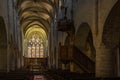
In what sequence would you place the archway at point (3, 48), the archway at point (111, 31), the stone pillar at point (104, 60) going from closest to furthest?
the archway at point (111, 31), the stone pillar at point (104, 60), the archway at point (3, 48)

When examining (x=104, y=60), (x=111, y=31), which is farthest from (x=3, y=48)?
(x=111, y=31)

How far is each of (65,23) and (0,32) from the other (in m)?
5.79

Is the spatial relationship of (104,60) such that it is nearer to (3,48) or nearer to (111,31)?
(111,31)

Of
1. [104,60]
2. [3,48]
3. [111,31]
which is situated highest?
[111,31]

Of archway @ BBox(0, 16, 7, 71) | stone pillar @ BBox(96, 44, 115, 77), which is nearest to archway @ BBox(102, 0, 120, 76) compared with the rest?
stone pillar @ BBox(96, 44, 115, 77)

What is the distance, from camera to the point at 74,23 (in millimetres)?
25562

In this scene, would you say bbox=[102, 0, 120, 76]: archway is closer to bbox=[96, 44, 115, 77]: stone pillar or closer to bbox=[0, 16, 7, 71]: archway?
bbox=[96, 44, 115, 77]: stone pillar

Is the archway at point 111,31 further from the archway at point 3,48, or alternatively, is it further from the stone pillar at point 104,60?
the archway at point 3,48

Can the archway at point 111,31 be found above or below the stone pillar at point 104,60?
above

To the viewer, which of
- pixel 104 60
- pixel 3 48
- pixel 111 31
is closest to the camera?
pixel 111 31

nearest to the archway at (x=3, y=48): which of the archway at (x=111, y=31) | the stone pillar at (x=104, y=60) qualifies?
the stone pillar at (x=104, y=60)

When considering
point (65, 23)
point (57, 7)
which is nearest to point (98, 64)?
point (65, 23)

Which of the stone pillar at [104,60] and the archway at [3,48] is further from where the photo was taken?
the archway at [3,48]

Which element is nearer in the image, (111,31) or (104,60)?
(111,31)
